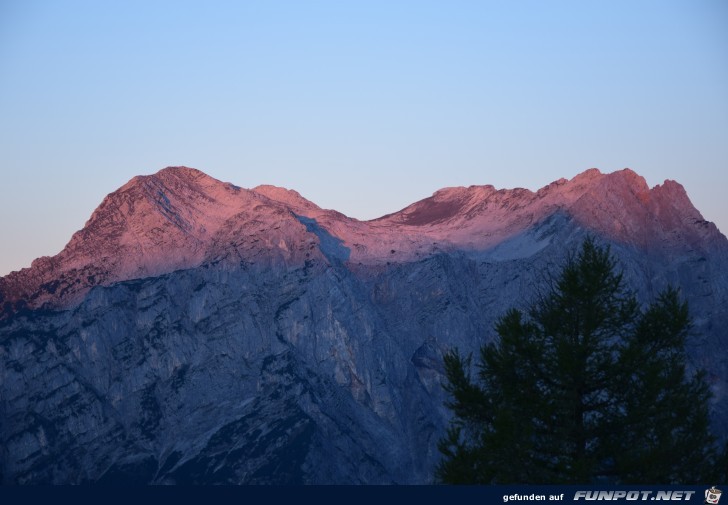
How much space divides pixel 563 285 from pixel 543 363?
3864mm

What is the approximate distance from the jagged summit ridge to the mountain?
11.3 inches

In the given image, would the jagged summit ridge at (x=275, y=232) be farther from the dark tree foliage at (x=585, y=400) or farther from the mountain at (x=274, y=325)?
the dark tree foliage at (x=585, y=400)

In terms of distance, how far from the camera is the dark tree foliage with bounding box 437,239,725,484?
184 feet

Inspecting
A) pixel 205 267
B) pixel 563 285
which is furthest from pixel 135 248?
pixel 563 285

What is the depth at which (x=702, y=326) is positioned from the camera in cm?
18500

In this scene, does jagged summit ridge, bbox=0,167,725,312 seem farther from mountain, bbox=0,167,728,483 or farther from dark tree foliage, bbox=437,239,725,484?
dark tree foliage, bbox=437,239,725,484

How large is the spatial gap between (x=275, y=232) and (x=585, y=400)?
13477 centimetres

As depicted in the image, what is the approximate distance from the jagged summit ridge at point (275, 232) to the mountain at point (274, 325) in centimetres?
29

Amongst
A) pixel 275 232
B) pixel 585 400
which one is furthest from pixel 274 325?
pixel 585 400

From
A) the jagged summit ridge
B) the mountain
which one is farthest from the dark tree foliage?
the jagged summit ridge

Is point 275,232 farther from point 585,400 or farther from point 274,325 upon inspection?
point 585,400

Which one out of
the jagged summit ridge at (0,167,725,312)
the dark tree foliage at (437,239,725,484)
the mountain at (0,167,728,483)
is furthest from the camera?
the jagged summit ridge at (0,167,725,312)

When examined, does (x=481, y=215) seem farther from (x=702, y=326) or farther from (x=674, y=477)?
(x=674, y=477)

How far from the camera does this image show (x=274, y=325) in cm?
18388
